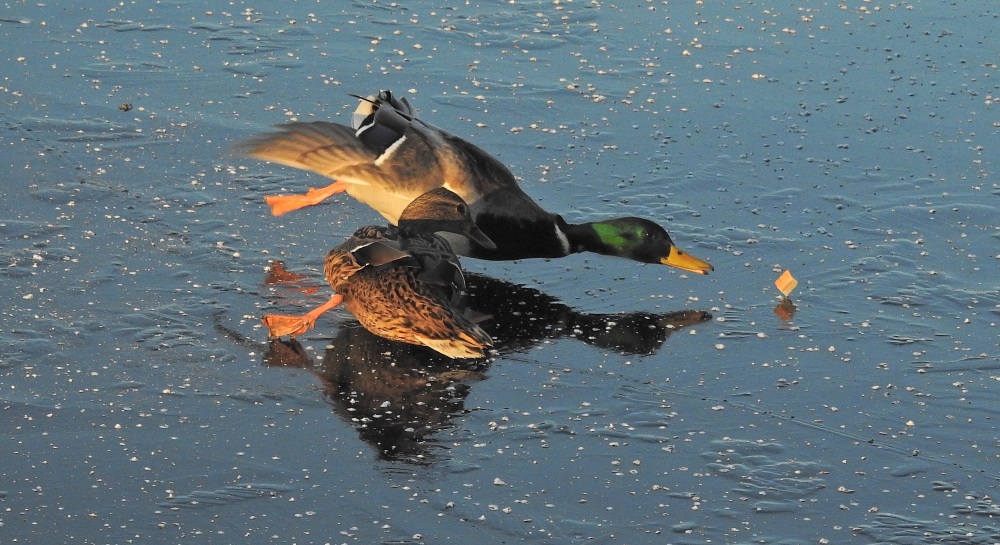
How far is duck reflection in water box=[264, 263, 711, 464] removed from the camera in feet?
16.3

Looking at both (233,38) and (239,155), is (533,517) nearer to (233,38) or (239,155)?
(239,155)

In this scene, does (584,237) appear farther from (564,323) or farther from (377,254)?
(377,254)

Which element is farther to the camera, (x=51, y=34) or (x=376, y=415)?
(x=51, y=34)

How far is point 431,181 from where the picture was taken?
670 cm

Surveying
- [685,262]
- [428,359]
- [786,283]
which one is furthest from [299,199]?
[786,283]

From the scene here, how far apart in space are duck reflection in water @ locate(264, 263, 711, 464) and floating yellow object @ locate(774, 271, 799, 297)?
368 mm

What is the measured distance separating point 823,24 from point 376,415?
5385 mm

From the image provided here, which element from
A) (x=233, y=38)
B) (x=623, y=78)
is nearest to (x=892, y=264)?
(x=623, y=78)

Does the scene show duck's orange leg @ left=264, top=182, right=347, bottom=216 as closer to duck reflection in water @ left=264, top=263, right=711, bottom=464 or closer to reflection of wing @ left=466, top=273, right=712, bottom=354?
duck reflection in water @ left=264, top=263, right=711, bottom=464

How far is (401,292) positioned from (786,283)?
5.48 feet

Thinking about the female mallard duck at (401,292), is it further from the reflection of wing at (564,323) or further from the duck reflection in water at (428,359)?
the reflection of wing at (564,323)

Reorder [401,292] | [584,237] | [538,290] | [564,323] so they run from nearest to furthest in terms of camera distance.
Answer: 1. [401,292]
2. [564,323]
3. [538,290]
4. [584,237]

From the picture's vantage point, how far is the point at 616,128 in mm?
7824

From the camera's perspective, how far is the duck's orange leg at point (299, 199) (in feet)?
22.0
